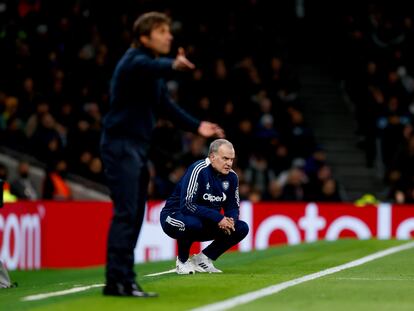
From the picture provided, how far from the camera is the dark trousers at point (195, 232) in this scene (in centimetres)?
1112

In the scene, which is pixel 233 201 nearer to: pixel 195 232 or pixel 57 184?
pixel 195 232

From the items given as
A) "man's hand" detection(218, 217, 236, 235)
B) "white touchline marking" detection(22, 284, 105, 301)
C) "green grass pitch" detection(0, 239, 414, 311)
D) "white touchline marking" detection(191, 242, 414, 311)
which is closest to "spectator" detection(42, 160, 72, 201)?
"green grass pitch" detection(0, 239, 414, 311)

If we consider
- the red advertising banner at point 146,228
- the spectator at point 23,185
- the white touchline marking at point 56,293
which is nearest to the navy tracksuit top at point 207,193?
the white touchline marking at point 56,293

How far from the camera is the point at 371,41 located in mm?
26047

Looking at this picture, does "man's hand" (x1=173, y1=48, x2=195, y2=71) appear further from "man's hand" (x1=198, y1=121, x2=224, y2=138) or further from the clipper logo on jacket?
the clipper logo on jacket

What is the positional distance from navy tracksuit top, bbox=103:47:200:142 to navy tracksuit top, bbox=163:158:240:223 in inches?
98.6

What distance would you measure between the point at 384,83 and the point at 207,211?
1424 cm

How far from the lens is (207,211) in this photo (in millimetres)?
10961

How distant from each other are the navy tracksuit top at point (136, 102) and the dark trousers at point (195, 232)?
2697 millimetres

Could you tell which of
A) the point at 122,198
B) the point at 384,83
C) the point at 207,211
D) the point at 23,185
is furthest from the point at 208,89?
the point at 122,198

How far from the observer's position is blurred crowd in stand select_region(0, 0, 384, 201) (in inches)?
849

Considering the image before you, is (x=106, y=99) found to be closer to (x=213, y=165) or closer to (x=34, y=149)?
(x=34, y=149)

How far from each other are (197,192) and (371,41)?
51.6 ft

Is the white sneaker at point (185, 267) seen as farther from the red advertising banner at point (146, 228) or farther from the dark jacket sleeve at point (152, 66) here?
the red advertising banner at point (146, 228)
